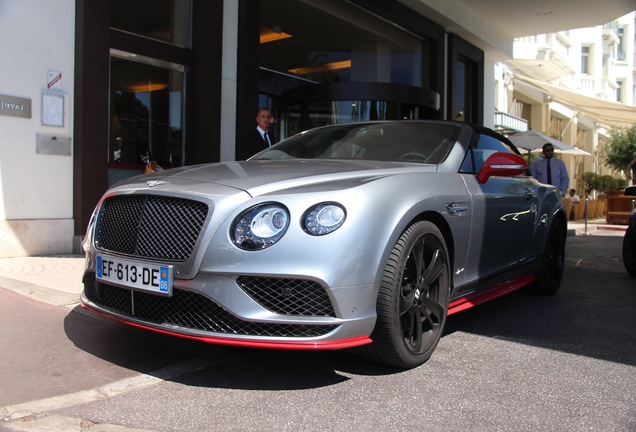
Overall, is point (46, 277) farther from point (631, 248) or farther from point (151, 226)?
point (631, 248)

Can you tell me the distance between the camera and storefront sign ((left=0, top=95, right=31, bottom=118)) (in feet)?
20.3

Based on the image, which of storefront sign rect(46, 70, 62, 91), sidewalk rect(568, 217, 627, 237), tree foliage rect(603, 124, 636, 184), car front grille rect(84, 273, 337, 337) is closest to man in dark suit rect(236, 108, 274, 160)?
storefront sign rect(46, 70, 62, 91)

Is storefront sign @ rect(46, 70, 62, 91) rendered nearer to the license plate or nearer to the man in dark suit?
the man in dark suit

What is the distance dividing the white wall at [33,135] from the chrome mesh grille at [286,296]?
4.78 m

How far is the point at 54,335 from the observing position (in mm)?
3582

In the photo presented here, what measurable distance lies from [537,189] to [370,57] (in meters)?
8.77

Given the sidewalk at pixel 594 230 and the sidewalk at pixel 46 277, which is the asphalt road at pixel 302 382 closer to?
the sidewalk at pixel 46 277

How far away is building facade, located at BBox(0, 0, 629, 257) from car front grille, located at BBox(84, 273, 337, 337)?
4.14 m

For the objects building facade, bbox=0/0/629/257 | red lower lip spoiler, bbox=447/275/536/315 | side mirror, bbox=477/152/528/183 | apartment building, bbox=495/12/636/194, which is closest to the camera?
red lower lip spoiler, bbox=447/275/536/315

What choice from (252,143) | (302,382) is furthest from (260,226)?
(252,143)

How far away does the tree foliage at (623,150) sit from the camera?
2945 cm

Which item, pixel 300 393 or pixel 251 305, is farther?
pixel 300 393

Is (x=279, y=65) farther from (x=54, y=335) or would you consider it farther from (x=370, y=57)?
(x=54, y=335)

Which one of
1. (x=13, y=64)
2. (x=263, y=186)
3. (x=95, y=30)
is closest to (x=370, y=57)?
(x=95, y=30)
